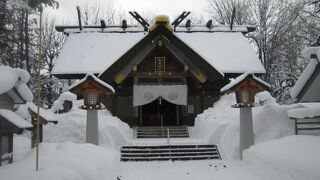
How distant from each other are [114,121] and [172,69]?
16.1 feet

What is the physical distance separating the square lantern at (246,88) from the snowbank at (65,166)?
6440 mm

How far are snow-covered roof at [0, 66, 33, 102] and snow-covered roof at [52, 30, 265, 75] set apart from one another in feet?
37.5

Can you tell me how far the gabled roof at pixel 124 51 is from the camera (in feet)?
72.4

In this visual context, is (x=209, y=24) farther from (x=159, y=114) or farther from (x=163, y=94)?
(x=163, y=94)

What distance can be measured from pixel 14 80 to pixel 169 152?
889cm

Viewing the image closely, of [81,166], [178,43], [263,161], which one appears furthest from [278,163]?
→ [178,43]

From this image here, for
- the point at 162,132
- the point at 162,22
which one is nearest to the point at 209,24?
the point at 162,22

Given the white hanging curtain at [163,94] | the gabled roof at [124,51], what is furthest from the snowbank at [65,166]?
the gabled roof at [124,51]

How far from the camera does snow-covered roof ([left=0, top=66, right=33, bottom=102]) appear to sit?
7984mm

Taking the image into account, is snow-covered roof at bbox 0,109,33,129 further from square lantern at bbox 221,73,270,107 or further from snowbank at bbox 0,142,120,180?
square lantern at bbox 221,73,270,107

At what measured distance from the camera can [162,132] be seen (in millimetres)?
19797

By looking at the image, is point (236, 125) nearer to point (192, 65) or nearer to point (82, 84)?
point (192, 65)

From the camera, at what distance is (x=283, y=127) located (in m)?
15.0

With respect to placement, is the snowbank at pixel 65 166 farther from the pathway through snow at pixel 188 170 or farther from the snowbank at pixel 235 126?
the snowbank at pixel 235 126
